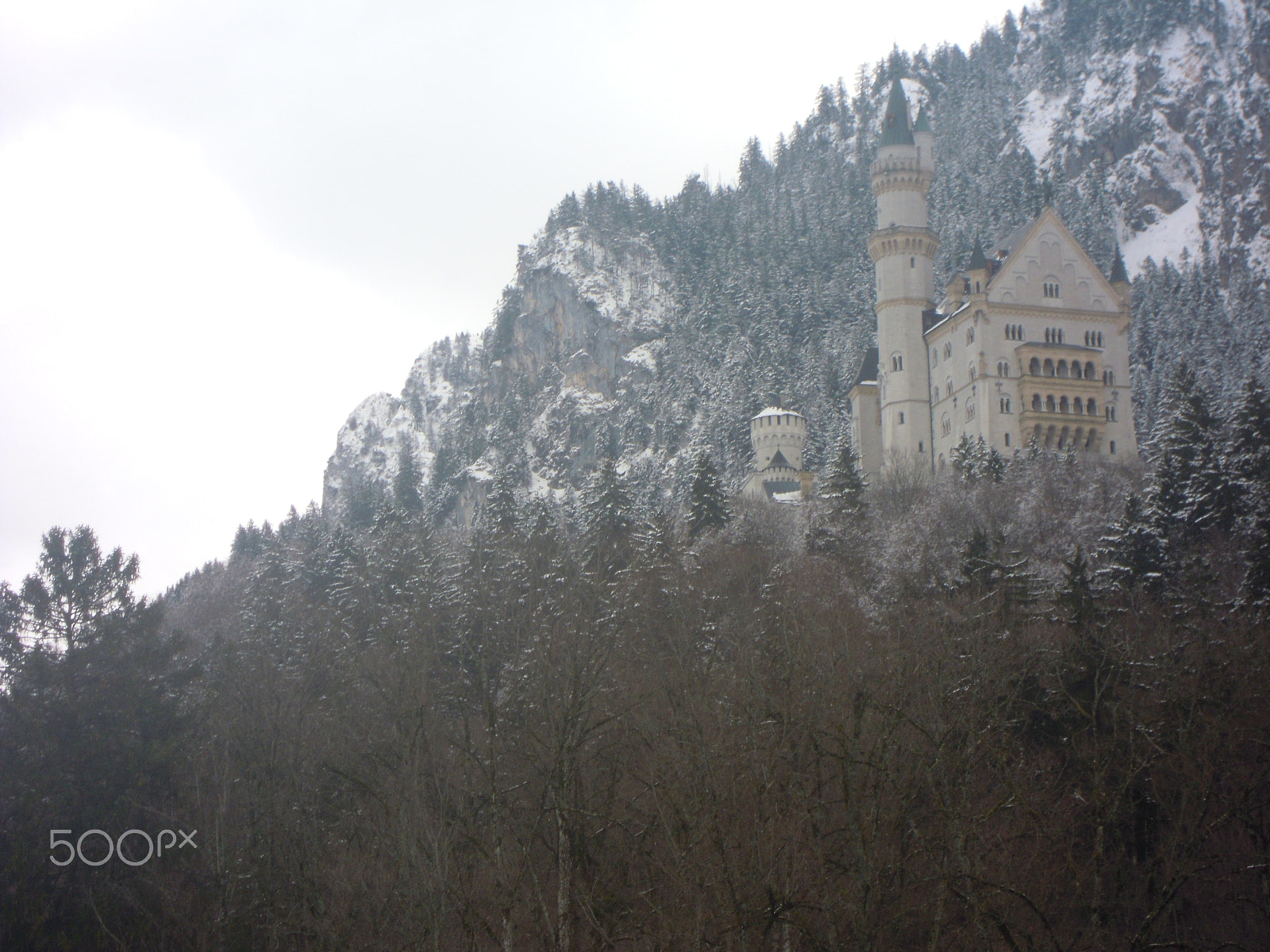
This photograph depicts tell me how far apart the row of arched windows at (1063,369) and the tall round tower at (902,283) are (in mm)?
8003

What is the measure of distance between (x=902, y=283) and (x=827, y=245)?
52895mm

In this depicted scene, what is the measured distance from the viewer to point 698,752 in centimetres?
2505

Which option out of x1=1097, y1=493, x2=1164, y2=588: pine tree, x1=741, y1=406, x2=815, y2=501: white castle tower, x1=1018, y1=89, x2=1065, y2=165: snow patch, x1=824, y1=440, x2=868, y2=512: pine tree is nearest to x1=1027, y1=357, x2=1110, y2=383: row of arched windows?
x1=824, y1=440, x2=868, y2=512: pine tree

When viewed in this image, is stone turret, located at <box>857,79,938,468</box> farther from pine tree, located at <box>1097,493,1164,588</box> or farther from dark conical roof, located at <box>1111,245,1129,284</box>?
pine tree, located at <box>1097,493,1164,588</box>

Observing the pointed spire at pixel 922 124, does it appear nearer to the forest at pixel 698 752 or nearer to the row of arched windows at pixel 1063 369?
the row of arched windows at pixel 1063 369

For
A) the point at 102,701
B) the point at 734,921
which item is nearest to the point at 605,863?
the point at 734,921

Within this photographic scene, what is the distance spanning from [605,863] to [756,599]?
1511 centimetres

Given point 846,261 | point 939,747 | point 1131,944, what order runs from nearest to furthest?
1. point 1131,944
2. point 939,747
3. point 846,261

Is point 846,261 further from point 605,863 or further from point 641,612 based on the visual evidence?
point 605,863

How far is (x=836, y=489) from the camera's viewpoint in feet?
178

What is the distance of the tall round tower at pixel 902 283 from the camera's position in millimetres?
77000

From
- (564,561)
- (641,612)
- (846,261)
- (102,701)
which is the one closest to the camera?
(102,701)

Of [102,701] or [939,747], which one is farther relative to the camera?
[102,701]

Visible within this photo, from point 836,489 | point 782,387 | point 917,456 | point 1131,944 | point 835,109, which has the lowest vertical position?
point 1131,944
